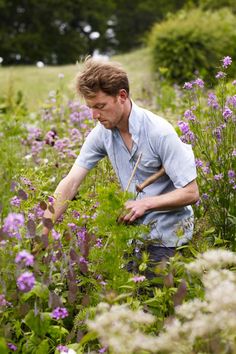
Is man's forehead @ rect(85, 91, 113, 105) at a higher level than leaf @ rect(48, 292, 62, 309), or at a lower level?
higher

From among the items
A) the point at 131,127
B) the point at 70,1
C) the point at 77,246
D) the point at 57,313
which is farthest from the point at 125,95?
the point at 70,1

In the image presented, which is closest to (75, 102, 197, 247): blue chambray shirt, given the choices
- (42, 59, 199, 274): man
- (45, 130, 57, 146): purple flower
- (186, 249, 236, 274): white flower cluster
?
(42, 59, 199, 274): man

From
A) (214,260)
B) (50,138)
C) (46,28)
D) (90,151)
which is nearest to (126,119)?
(90,151)

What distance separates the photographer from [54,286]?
2.63 meters

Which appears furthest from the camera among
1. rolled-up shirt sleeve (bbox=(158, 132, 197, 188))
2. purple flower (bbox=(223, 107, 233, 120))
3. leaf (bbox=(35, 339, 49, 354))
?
purple flower (bbox=(223, 107, 233, 120))

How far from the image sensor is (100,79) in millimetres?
2959

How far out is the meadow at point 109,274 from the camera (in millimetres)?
1661

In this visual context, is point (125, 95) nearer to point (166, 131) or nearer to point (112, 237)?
point (166, 131)

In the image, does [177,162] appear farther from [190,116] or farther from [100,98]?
[190,116]

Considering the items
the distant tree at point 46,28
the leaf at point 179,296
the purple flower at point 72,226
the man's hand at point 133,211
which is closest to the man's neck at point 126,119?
the man's hand at point 133,211

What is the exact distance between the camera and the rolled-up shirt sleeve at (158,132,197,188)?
291cm

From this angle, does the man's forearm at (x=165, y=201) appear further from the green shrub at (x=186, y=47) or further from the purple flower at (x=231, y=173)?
the green shrub at (x=186, y=47)

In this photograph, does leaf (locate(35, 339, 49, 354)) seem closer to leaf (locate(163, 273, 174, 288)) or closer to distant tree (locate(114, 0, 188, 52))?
leaf (locate(163, 273, 174, 288))

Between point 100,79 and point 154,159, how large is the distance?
1.56 feet
